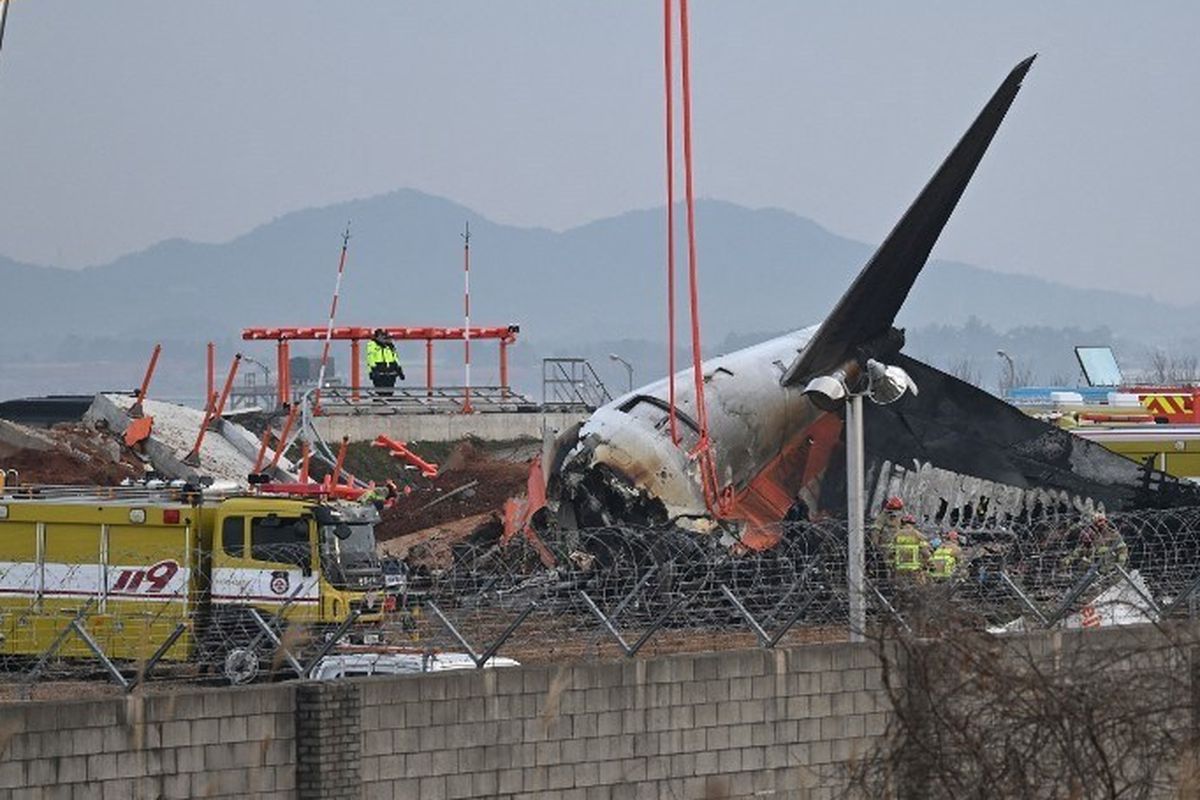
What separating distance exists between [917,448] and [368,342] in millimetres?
32393

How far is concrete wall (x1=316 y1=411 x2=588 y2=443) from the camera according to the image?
6341 cm

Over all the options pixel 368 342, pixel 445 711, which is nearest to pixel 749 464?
pixel 445 711

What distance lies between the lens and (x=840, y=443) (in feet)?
128

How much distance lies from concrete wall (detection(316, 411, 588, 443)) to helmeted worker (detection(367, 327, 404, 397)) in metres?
3.03

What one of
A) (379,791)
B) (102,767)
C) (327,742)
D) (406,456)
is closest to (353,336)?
(406,456)

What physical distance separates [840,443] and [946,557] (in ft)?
28.5

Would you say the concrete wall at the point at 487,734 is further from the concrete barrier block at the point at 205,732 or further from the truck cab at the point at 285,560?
the truck cab at the point at 285,560

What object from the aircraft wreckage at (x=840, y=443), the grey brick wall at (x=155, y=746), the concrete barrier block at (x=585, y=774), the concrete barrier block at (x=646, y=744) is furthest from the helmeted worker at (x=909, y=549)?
the grey brick wall at (x=155, y=746)

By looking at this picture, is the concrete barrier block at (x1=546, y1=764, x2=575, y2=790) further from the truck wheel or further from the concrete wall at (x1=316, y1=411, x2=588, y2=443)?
the concrete wall at (x1=316, y1=411, x2=588, y2=443)

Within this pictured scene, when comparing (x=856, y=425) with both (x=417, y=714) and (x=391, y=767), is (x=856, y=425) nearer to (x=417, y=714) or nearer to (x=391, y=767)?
(x=417, y=714)

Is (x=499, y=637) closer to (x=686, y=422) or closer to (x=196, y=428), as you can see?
(x=686, y=422)

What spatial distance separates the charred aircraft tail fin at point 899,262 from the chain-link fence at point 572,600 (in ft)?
20.3

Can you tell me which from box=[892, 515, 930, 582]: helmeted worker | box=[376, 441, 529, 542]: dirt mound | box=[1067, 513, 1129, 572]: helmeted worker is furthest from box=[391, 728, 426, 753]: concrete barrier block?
box=[376, 441, 529, 542]: dirt mound

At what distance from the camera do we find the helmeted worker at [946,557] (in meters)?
29.7
